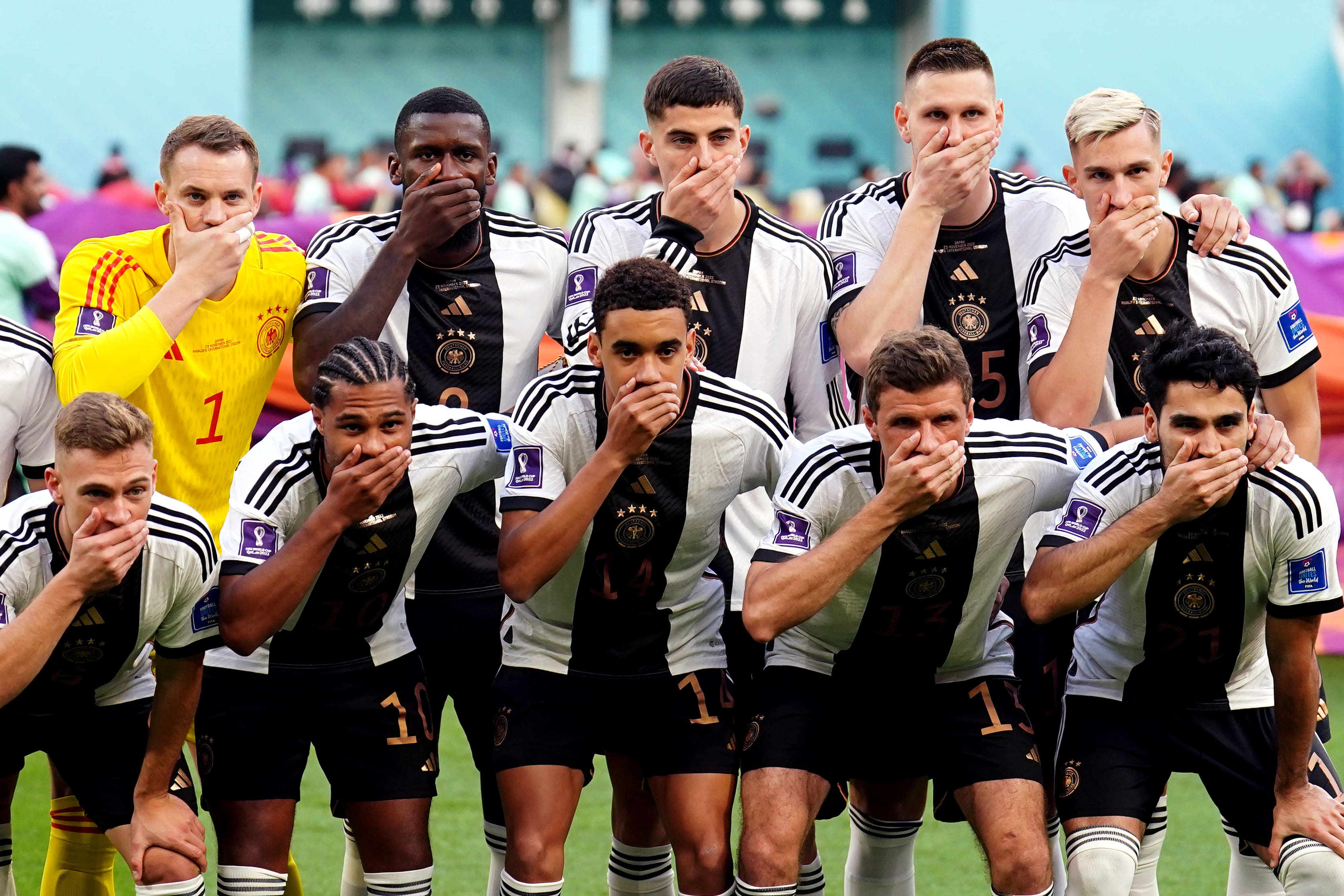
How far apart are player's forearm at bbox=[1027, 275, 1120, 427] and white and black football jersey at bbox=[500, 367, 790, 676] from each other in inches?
30.9

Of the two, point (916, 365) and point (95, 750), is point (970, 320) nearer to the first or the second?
point (916, 365)

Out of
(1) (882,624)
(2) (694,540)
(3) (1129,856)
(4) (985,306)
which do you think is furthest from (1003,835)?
(4) (985,306)

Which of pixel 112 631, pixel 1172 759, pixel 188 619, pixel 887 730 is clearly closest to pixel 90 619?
pixel 112 631

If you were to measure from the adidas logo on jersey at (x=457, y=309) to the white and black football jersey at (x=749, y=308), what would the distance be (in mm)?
296

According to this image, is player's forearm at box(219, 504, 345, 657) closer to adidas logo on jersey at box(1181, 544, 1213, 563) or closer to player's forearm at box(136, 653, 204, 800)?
player's forearm at box(136, 653, 204, 800)

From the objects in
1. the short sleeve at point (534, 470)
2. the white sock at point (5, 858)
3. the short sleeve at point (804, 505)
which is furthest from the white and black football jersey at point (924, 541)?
the white sock at point (5, 858)

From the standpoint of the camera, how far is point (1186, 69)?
26344 mm

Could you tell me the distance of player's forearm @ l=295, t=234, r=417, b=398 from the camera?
176 inches

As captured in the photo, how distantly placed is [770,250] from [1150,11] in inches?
928

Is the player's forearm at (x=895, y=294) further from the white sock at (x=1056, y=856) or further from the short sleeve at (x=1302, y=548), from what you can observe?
the white sock at (x=1056, y=856)

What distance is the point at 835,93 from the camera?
28797 mm

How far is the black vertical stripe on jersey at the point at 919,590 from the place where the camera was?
4.18 metres

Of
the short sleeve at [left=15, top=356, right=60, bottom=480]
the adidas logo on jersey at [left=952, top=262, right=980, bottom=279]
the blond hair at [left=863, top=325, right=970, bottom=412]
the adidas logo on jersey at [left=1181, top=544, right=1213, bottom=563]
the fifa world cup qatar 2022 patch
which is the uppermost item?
the adidas logo on jersey at [left=952, top=262, right=980, bottom=279]

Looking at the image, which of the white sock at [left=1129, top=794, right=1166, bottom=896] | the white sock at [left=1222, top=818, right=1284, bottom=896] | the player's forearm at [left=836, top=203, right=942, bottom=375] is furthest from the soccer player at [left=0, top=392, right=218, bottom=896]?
the white sock at [left=1222, top=818, right=1284, bottom=896]
